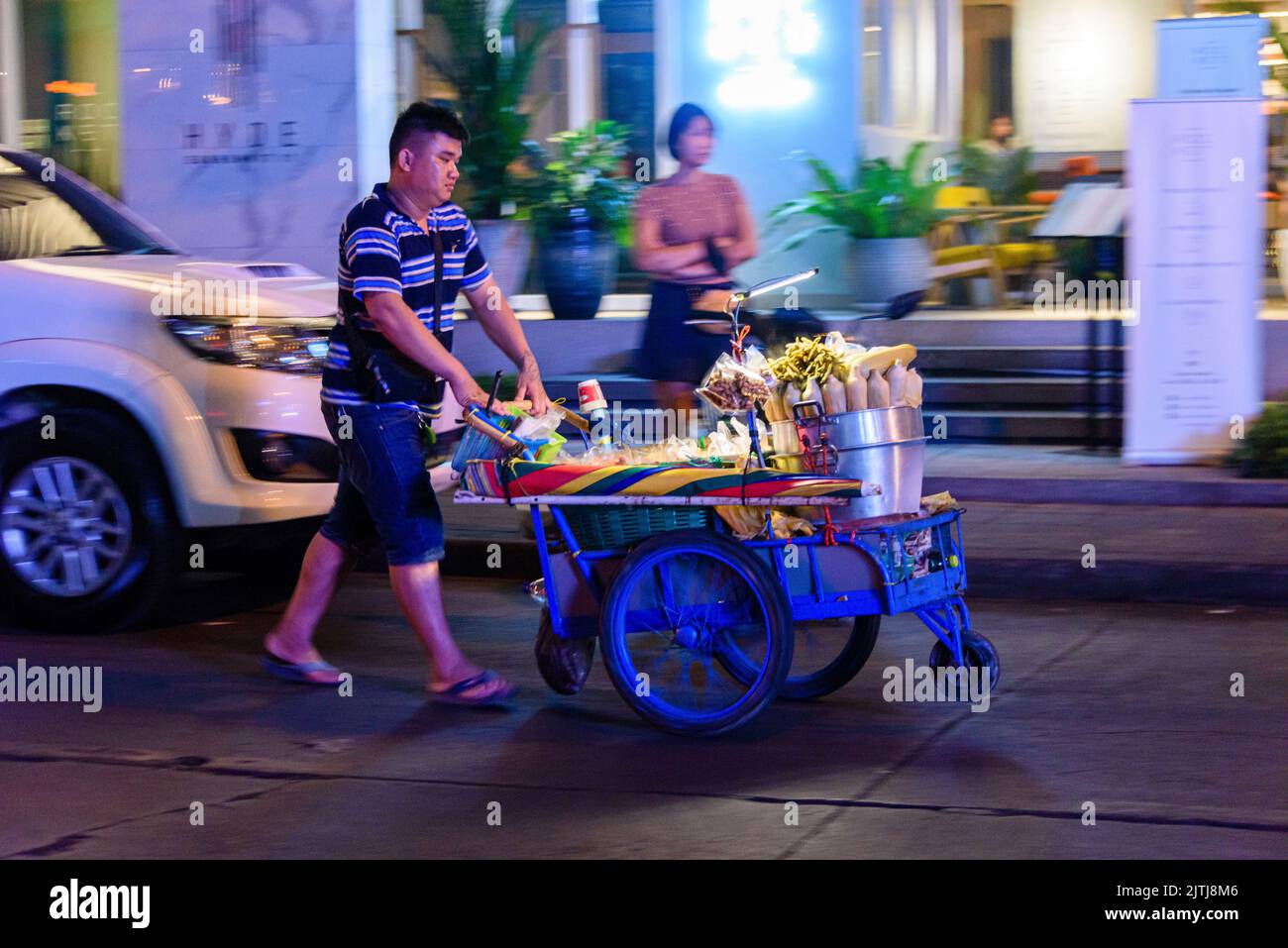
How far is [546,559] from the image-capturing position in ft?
19.7

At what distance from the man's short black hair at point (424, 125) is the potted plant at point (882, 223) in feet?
25.3

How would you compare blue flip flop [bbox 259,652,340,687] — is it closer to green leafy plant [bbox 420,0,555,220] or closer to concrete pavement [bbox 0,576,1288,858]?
concrete pavement [bbox 0,576,1288,858]

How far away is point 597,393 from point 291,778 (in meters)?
1.65

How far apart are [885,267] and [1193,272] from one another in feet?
11.6

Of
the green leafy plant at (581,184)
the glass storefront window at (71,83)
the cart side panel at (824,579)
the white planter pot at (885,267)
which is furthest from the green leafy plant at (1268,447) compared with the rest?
the glass storefront window at (71,83)

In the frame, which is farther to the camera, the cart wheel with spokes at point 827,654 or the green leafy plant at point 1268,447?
the green leafy plant at point 1268,447

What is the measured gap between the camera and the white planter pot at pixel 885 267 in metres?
13.8

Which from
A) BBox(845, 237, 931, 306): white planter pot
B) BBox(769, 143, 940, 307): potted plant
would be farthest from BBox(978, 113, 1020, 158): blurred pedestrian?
BBox(845, 237, 931, 306): white planter pot

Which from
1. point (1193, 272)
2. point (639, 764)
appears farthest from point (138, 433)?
point (1193, 272)

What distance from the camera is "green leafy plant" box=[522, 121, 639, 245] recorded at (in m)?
13.7

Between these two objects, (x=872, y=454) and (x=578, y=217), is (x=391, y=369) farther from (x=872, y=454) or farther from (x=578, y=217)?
(x=578, y=217)

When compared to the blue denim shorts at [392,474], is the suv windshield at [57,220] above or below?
above
